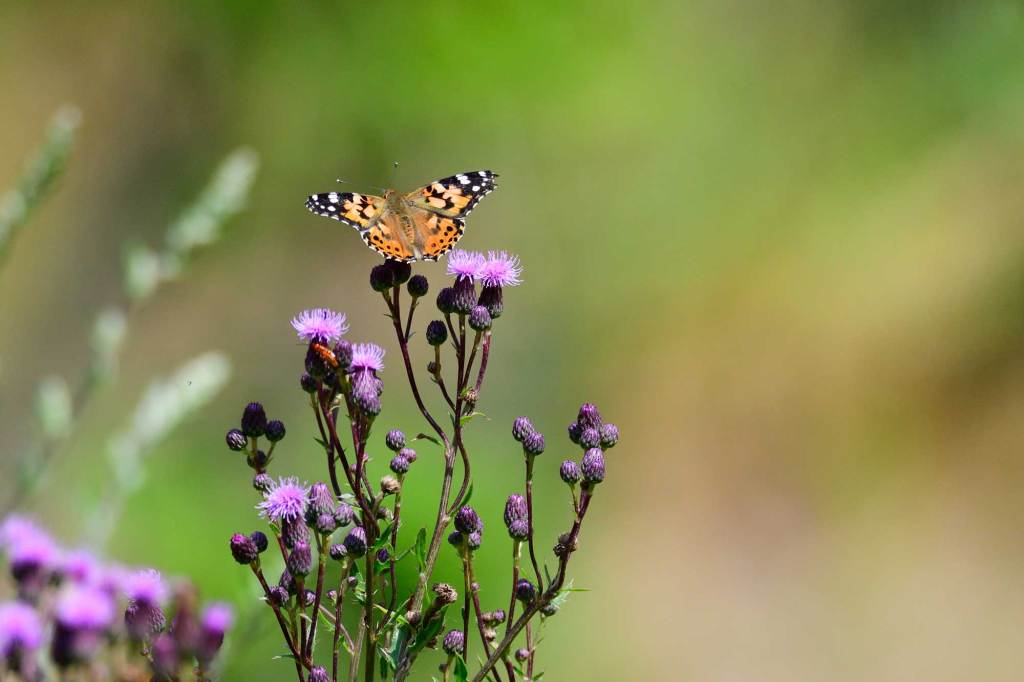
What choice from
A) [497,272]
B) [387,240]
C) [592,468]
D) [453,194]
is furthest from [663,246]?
[592,468]

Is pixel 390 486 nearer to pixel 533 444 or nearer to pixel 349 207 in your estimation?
pixel 533 444

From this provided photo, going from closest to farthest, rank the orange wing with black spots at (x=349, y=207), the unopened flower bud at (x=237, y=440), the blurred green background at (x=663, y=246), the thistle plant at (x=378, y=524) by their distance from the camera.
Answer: the thistle plant at (x=378, y=524)
the unopened flower bud at (x=237, y=440)
the orange wing with black spots at (x=349, y=207)
the blurred green background at (x=663, y=246)

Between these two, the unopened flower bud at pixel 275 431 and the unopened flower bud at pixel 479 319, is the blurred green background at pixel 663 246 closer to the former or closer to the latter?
the unopened flower bud at pixel 479 319

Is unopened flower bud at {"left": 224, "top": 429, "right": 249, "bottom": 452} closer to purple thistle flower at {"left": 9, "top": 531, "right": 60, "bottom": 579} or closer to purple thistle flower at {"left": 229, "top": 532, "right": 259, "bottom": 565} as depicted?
purple thistle flower at {"left": 229, "top": 532, "right": 259, "bottom": 565}

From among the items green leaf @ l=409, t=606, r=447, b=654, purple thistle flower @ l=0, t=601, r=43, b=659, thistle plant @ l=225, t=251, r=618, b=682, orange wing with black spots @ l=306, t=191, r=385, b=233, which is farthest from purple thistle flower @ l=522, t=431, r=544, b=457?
purple thistle flower @ l=0, t=601, r=43, b=659

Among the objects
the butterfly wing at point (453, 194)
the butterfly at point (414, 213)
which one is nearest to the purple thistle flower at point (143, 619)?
the butterfly at point (414, 213)

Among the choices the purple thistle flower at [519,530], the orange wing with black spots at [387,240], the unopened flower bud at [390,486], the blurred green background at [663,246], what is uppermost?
the blurred green background at [663,246]

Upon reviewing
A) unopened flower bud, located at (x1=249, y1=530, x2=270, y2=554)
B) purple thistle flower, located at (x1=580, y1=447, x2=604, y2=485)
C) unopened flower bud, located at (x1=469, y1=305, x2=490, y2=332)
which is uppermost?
unopened flower bud, located at (x1=469, y1=305, x2=490, y2=332)
